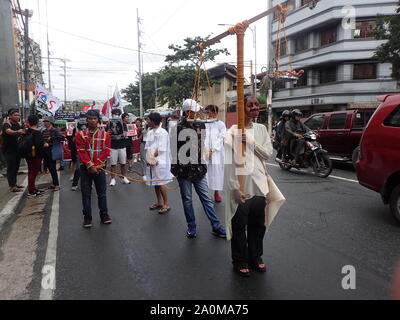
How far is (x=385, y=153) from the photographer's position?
4656mm

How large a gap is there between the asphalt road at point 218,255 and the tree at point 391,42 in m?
10.1

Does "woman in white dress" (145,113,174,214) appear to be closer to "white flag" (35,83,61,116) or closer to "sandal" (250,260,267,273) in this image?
"sandal" (250,260,267,273)

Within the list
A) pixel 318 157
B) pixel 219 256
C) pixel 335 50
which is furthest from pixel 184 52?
pixel 219 256

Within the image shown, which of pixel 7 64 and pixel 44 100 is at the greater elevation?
pixel 7 64

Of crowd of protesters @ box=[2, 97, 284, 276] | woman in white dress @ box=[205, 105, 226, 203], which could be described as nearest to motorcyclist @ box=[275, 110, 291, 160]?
crowd of protesters @ box=[2, 97, 284, 276]

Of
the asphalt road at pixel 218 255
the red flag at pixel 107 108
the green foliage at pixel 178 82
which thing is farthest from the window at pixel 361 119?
the green foliage at pixel 178 82

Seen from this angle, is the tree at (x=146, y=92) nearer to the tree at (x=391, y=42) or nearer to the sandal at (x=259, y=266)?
the tree at (x=391, y=42)

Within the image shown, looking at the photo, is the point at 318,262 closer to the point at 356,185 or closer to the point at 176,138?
the point at 176,138

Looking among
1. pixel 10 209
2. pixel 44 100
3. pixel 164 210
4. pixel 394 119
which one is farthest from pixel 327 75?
pixel 10 209

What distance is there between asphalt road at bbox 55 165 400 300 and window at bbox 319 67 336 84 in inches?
905

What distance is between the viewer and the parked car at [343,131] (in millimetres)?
9094

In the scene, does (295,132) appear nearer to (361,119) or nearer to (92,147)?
(361,119)

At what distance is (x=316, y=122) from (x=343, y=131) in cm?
141

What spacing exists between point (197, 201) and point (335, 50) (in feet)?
77.5
